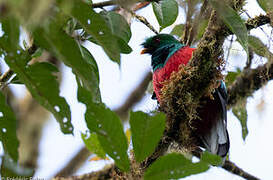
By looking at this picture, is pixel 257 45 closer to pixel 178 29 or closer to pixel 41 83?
pixel 178 29

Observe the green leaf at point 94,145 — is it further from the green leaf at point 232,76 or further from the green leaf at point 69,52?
the green leaf at point 232,76

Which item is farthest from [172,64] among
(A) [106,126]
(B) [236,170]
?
(A) [106,126]

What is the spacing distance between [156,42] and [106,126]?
2.80 m

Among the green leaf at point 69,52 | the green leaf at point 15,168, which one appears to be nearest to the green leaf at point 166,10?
the green leaf at point 69,52

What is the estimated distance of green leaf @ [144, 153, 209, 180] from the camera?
157 cm

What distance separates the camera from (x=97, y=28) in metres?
1.50

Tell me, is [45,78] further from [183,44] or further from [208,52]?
[183,44]

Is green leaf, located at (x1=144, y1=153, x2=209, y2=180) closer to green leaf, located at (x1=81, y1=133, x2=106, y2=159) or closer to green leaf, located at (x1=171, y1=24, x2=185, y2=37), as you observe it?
green leaf, located at (x1=81, y1=133, x2=106, y2=159)

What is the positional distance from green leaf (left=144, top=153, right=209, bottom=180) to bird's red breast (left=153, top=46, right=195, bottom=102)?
1.85m

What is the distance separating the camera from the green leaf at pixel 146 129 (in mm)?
1668

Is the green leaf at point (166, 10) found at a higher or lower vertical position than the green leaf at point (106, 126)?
higher

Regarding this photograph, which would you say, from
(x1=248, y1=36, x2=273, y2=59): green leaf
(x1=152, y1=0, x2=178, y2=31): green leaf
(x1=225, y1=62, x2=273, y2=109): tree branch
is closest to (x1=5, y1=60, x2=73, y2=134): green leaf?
(x1=152, y1=0, x2=178, y2=31): green leaf

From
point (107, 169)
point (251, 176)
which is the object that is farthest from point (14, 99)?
point (251, 176)

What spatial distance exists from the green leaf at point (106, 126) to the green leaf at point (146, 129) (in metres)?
0.07
